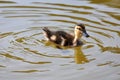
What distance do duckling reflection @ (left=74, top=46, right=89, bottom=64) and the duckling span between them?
16cm

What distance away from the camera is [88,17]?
822 cm

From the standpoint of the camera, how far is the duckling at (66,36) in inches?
275

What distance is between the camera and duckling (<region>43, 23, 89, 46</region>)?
6.98m

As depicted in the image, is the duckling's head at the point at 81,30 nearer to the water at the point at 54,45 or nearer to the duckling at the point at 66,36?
the duckling at the point at 66,36

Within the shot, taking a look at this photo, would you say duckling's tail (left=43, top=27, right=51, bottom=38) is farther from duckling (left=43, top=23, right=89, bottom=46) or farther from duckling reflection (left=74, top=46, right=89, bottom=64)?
duckling reflection (left=74, top=46, right=89, bottom=64)

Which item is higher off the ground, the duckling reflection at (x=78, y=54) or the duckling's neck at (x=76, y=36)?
the duckling's neck at (x=76, y=36)

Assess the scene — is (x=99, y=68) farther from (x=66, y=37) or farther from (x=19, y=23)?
(x=19, y=23)

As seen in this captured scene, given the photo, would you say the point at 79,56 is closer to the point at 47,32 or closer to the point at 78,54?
the point at 78,54

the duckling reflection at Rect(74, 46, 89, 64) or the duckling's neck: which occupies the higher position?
the duckling's neck

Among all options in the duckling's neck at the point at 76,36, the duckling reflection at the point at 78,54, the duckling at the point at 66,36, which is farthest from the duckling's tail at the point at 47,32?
the duckling's neck at the point at 76,36

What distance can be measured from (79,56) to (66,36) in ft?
1.98

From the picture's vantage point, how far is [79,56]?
6535 mm

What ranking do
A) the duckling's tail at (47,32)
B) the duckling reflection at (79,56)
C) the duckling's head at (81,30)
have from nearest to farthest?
the duckling reflection at (79,56) < the duckling's head at (81,30) < the duckling's tail at (47,32)

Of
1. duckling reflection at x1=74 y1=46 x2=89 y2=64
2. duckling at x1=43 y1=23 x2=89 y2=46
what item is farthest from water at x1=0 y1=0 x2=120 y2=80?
duckling at x1=43 y1=23 x2=89 y2=46
